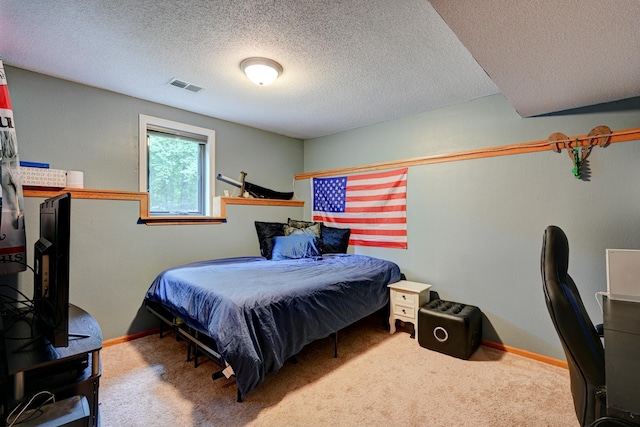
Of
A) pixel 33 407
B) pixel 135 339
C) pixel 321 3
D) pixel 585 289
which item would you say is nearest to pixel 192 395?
pixel 33 407

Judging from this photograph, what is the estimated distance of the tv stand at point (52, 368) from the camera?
3.77 ft

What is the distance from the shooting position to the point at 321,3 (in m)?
1.56

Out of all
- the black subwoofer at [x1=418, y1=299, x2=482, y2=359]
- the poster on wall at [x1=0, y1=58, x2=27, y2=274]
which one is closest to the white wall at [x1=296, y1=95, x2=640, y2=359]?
the black subwoofer at [x1=418, y1=299, x2=482, y2=359]

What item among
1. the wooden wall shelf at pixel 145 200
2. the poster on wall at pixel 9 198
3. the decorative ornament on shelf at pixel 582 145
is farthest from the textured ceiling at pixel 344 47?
the wooden wall shelf at pixel 145 200

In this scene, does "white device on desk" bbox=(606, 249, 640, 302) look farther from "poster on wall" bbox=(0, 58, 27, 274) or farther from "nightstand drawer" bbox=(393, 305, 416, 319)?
"poster on wall" bbox=(0, 58, 27, 274)

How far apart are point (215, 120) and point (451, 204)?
2.86 metres

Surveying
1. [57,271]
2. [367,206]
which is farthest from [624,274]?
[57,271]

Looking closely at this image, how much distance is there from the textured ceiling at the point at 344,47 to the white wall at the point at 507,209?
25 centimetres

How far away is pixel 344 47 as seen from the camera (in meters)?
1.97

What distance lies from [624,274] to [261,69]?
284 cm

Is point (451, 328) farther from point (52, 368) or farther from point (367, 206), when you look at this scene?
point (52, 368)

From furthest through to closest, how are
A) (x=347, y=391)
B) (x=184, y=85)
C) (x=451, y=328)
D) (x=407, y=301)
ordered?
(x=407, y=301)
(x=184, y=85)
(x=451, y=328)
(x=347, y=391)

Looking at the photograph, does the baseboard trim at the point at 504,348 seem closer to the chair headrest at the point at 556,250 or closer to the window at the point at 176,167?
the window at the point at 176,167

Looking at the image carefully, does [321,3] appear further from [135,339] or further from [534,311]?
[135,339]
